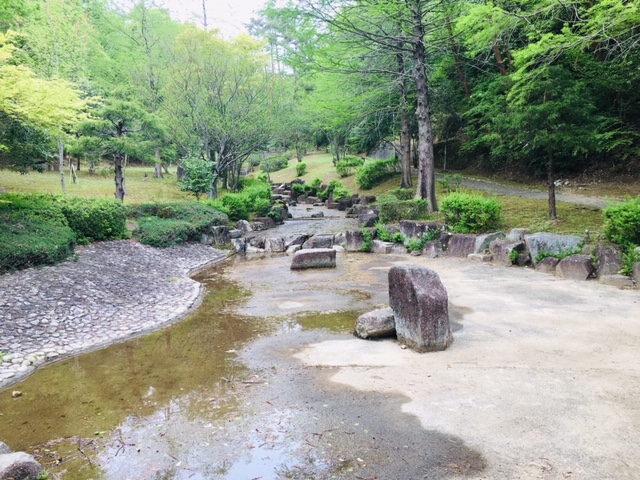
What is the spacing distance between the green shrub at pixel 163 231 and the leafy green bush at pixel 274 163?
20.6 m

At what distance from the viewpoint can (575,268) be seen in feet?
29.5

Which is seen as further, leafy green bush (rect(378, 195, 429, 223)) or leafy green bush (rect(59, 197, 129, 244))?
leafy green bush (rect(378, 195, 429, 223))

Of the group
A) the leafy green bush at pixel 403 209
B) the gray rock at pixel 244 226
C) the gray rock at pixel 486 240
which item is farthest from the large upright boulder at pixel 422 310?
the gray rock at pixel 244 226

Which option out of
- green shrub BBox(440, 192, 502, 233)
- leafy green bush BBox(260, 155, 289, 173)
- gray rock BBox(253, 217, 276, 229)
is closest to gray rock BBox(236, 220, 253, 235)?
gray rock BBox(253, 217, 276, 229)

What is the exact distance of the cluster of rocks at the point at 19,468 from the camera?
3131 millimetres

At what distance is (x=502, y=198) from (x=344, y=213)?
30.0ft

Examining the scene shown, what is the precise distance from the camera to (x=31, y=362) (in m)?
5.79

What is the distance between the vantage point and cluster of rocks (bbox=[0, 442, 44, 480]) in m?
3.13

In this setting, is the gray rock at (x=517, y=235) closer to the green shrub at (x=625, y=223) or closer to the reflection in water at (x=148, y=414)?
the green shrub at (x=625, y=223)

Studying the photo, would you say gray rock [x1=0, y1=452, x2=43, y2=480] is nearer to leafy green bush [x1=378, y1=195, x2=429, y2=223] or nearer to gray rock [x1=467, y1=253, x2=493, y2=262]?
gray rock [x1=467, y1=253, x2=493, y2=262]

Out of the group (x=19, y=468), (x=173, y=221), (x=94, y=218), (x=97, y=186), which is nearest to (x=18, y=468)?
(x=19, y=468)

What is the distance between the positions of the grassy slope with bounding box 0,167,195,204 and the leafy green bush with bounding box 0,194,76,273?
8192 millimetres

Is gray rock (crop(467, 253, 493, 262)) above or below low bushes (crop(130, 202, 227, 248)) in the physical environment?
below

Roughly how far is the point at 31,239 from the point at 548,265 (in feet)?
37.3
